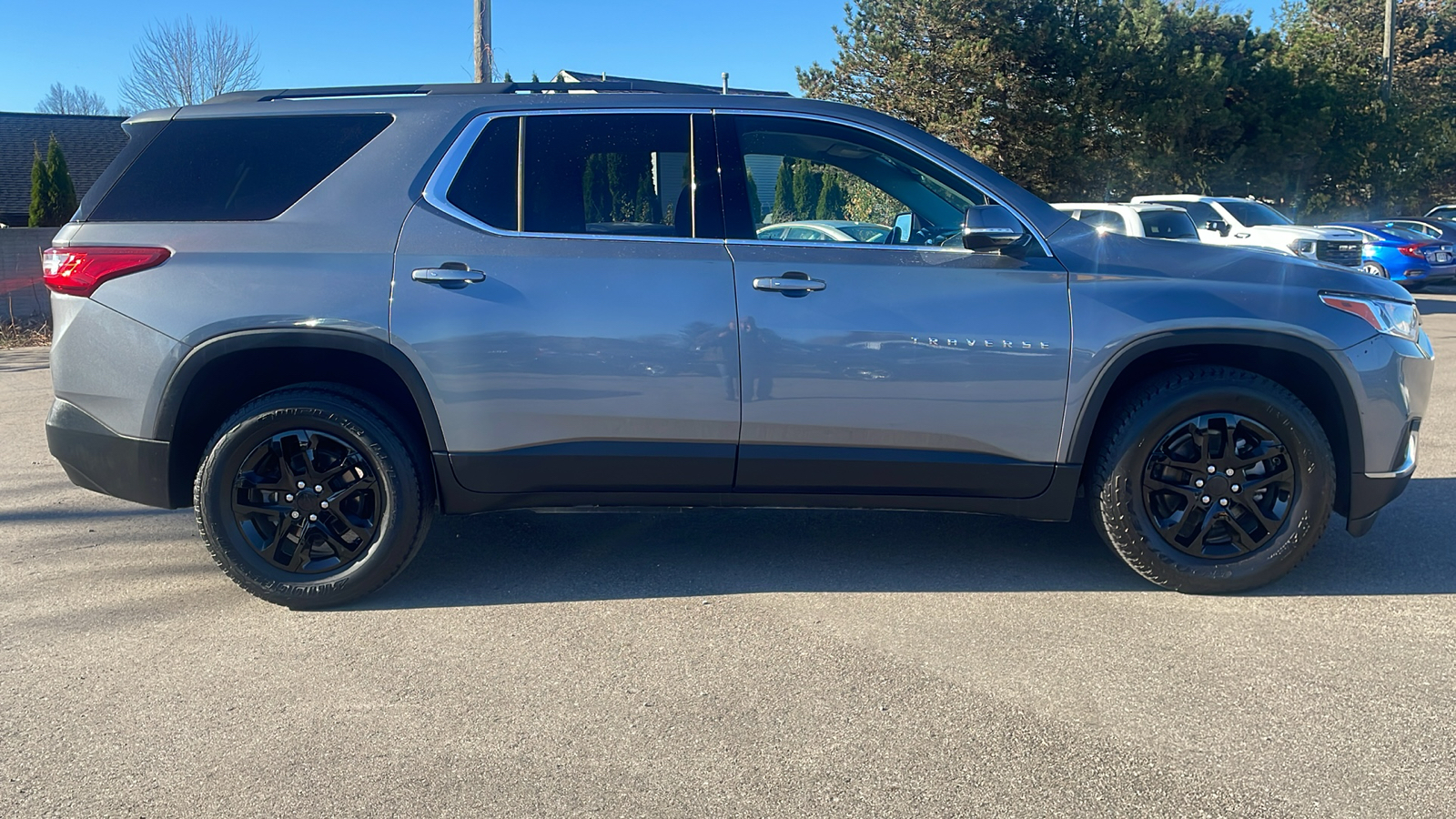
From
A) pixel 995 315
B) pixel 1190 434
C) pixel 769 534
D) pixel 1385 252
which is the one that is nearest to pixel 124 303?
pixel 769 534

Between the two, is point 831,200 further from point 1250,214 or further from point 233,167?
point 1250,214

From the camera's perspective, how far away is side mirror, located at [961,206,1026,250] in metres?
3.89

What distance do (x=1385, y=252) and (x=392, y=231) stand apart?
19.2m

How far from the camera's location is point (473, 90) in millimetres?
4340

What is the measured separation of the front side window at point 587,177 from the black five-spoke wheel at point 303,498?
105 centimetres

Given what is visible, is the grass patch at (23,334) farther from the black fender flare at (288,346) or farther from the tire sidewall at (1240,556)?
the tire sidewall at (1240,556)

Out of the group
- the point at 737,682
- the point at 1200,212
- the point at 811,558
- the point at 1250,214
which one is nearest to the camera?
the point at 737,682

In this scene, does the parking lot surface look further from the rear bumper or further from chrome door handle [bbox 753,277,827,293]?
chrome door handle [bbox 753,277,827,293]

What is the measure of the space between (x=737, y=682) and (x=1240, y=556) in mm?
2052

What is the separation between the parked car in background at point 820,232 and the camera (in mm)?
4066

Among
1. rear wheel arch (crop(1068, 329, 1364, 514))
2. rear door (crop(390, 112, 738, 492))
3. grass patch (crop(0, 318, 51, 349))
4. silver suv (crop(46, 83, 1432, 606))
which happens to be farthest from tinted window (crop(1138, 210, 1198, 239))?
grass patch (crop(0, 318, 51, 349))

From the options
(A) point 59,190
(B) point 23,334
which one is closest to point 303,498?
(B) point 23,334

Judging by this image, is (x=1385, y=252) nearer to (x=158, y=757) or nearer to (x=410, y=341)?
(x=410, y=341)

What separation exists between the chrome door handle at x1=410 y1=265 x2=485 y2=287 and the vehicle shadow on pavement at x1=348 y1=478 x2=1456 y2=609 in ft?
3.77
